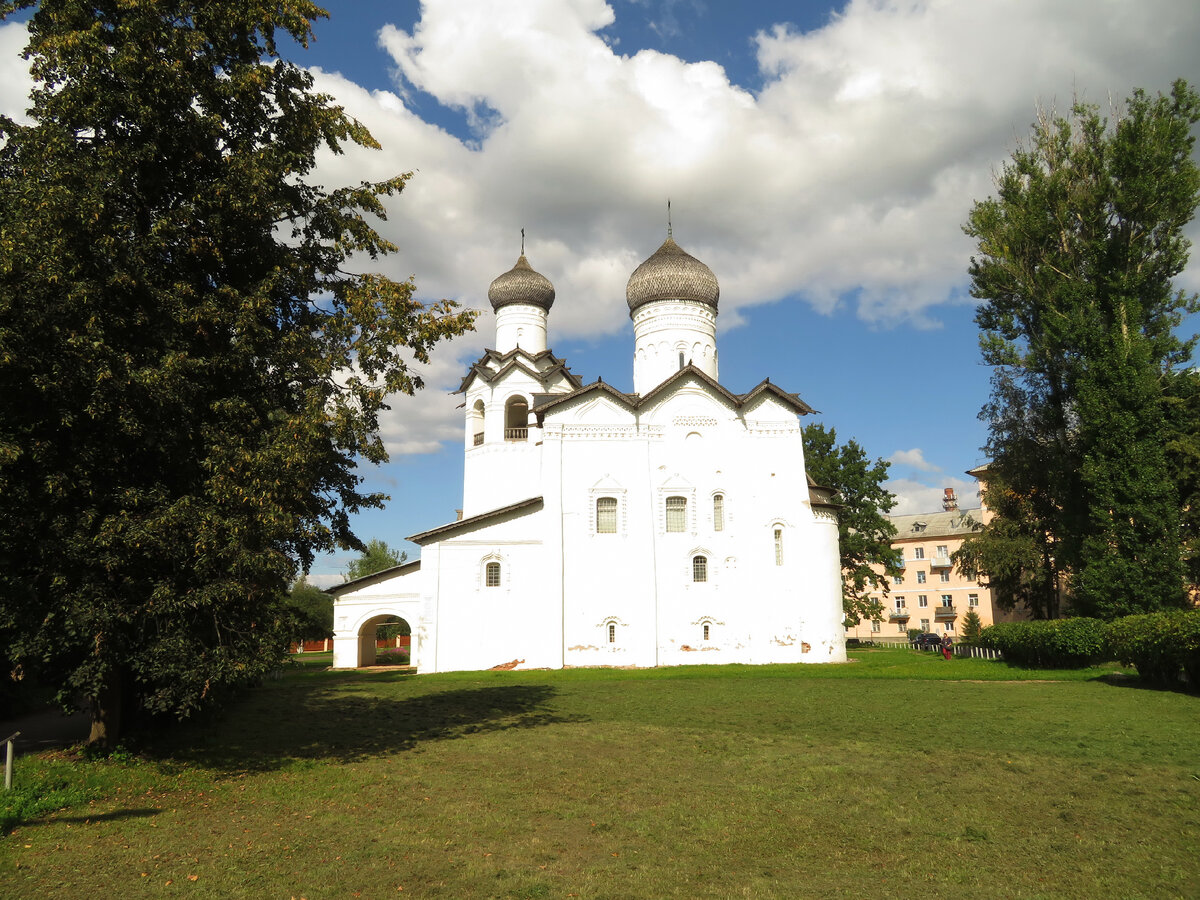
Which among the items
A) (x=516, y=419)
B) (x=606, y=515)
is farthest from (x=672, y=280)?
(x=606, y=515)

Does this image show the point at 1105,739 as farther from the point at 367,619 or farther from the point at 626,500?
the point at 367,619

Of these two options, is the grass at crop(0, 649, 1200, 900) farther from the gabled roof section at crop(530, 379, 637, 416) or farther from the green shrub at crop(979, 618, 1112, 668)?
the gabled roof section at crop(530, 379, 637, 416)

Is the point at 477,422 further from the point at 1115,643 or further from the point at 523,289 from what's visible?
the point at 1115,643

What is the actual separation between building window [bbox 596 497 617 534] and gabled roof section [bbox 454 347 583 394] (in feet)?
22.4

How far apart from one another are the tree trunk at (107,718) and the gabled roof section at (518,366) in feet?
66.3

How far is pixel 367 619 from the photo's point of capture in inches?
1088

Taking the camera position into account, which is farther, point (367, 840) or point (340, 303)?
point (340, 303)

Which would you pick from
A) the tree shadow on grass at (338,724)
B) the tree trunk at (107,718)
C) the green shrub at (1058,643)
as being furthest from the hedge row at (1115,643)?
the tree trunk at (107,718)

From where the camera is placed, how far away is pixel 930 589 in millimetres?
57000

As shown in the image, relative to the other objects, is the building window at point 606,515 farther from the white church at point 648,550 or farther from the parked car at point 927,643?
the parked car at point 927,643

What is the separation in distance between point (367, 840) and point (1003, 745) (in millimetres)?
8313

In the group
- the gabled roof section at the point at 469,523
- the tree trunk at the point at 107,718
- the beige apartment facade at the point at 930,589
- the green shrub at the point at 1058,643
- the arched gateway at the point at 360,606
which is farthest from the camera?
the beige apartment facade at the point at 930,589

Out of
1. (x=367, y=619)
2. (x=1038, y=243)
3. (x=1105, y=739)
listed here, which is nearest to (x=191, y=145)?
(x=1105, y=739)

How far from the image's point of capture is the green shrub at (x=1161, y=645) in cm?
1589
